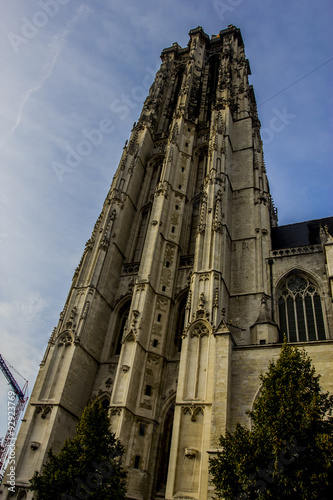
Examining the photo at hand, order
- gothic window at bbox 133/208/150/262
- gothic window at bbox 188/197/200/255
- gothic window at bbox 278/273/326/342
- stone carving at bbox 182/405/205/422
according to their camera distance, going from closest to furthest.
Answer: stone carving at bbox 182/405/205/422 → gothic window at bbox 278/273/326/342 → gothic window at bbox 188/197/200/255 → gothic window at bbox 133/208/150/262

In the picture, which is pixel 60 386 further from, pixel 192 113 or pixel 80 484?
pixel 192 113

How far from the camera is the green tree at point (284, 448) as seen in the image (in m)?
9.65

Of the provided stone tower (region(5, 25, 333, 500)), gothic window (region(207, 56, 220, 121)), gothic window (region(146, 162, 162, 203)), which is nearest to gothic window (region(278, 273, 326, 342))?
stone tower (region(5, 25, 333, 500))

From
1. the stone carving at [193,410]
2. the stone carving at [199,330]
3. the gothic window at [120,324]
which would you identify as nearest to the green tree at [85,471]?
the stone carving at [193,410]

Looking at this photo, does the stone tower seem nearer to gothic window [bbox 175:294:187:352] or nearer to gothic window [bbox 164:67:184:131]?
gothic window [bbox 175:294:187:352]

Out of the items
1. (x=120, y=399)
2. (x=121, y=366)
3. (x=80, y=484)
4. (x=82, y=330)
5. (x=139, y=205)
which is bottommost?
(x=80, y=484)

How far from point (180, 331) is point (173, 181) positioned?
9968mm

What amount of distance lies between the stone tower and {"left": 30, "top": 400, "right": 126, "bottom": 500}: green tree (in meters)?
2.48

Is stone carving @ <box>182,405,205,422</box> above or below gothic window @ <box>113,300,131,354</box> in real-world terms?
below

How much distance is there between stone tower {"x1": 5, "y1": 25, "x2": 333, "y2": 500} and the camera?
15.1 meters

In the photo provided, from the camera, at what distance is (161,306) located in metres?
20.7

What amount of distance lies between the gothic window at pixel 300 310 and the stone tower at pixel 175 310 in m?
0.18

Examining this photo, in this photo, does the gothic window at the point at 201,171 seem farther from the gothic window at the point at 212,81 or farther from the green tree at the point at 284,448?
the green tree at the point at 284,448

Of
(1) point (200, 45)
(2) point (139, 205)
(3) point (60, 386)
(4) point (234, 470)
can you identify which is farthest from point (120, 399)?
(1) point (200, 45)
